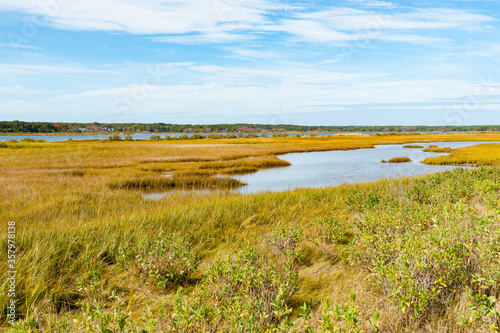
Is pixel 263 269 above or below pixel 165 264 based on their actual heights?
above

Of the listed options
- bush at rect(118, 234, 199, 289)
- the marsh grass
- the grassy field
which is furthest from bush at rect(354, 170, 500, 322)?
the marsh grass

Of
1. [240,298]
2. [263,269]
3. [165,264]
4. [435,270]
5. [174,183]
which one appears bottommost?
[174,183]

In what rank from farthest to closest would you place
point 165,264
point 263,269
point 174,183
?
point 174,183, point 165,264, point 263,269

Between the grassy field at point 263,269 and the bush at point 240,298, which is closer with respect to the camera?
the bush at point 240,298

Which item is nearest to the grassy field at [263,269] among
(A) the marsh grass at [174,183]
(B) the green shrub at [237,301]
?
(B) the green shrub at [237,301]

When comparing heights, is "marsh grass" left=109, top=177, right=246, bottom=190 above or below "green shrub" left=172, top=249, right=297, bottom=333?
below

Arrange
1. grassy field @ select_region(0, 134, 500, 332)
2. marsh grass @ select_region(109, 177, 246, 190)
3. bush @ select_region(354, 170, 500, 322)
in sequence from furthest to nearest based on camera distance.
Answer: marsh grass @ select_region(109, 177, 246, 190) → bush @ select_region(354, 170, 500, 322) → grassy field @ select_region(0, 134, 500, 332)

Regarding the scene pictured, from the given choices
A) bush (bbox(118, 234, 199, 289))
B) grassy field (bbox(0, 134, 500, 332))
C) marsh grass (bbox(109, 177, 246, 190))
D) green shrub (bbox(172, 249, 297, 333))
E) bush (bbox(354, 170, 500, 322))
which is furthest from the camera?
marsh grass (bbox(109, 177, 246, 190))

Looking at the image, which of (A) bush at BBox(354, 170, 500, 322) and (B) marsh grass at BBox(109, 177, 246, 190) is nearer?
(A) bush at BBox(354, 170, 500, 322)

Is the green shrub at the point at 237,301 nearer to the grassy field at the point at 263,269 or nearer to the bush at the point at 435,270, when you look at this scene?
the grassy field at the point at 263,269

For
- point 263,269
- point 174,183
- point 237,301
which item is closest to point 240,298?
point 237,301

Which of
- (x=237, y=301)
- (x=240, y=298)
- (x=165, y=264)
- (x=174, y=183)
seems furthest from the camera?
(x=174, y=183)

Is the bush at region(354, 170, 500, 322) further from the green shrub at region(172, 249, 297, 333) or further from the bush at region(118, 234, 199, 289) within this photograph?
the bush at region(118, 234, 199, 289)

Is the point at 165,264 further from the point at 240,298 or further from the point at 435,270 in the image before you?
the point at 435,270
